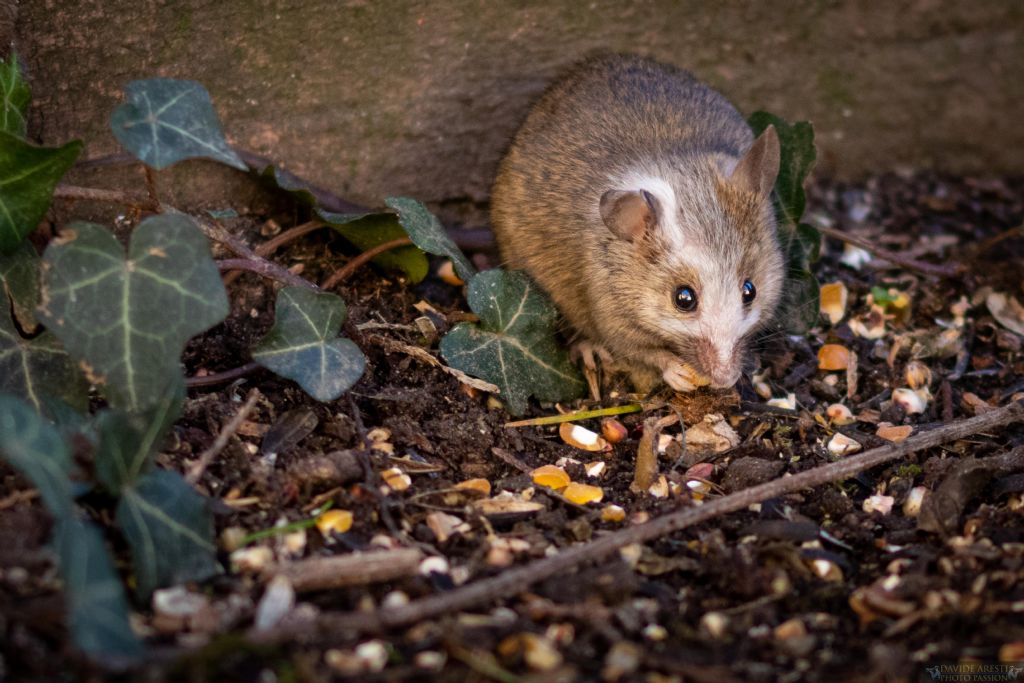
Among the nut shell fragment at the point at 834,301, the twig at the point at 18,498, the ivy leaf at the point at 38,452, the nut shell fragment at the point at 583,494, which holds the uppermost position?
the ivy leaf at the point at 38,452

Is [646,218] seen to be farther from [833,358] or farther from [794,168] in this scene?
[833,358]

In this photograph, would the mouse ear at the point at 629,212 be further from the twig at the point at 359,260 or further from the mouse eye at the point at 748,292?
the twig at the point at 359,260

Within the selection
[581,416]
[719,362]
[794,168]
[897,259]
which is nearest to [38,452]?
[581,416]

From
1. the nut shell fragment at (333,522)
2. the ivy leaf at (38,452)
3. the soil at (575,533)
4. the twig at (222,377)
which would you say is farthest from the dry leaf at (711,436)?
the ivy leaf at (38,452)

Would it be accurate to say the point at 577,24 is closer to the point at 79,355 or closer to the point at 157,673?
the point at 79,355

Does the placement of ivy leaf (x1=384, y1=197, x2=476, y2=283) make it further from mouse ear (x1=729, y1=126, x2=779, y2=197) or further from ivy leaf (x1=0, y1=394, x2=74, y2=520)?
ivy leaf (x1=0, y1=394, x2=74, y2=520)

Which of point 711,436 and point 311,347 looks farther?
point 711,436
